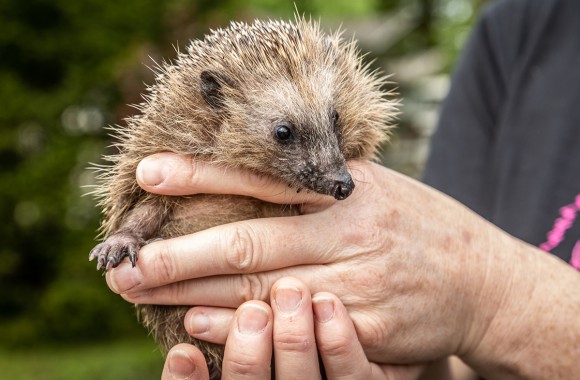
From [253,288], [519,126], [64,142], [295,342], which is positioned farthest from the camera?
[64,142]

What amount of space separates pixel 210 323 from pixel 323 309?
325 millimetres

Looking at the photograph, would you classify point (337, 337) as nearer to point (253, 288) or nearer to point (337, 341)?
point (337, 341)

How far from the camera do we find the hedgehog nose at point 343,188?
1665 millimetres

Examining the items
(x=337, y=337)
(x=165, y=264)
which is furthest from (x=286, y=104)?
(x=337, y=337)

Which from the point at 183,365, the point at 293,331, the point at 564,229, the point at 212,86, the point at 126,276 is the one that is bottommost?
the point at 183,365

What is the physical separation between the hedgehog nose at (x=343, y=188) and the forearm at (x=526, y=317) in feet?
1.44

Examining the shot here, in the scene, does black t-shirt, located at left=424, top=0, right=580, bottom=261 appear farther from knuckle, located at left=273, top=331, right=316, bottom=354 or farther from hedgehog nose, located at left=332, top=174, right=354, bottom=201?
knuckle, located at left=273, top=331, right=316, bottom=354

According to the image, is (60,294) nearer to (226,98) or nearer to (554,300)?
(226,98)

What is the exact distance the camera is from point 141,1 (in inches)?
316

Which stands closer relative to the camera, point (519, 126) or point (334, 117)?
point (334, 117)

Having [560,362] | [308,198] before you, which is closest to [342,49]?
[308,198]

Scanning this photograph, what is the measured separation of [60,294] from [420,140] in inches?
387

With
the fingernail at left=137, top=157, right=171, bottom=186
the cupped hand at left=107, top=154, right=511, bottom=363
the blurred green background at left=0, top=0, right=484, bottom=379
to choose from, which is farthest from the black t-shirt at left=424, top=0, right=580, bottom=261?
the blurred green background at left=0, top=0, right=484, bottom=379

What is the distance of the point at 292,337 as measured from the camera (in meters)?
1.63
